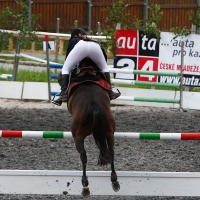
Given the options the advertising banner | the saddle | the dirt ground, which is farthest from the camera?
the advertising banner

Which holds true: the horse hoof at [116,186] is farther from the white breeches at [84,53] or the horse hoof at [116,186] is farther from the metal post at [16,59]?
the metal post at [16,59]

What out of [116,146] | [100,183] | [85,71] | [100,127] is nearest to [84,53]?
[85,71]

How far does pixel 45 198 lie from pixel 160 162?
1.91 metres

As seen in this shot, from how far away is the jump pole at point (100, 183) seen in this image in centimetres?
650

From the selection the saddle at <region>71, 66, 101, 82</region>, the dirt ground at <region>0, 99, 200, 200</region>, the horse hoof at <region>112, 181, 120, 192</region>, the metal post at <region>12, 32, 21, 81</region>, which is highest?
the saddle at <region>71, 66, 101, 82</region>

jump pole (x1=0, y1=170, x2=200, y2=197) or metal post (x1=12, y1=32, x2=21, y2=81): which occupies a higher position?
metal post (x1=12, y1=32, x2=21, y2=81)

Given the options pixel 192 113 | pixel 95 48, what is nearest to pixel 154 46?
pixel 192 113

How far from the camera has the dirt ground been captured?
8086 millimetres

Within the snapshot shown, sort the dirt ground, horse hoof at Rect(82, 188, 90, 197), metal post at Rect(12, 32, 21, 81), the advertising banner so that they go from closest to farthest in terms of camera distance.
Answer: horse hoof at Rect(82, 188, 90, 197) → the dirt ground → the advertising banner → metal post at Rect(12, 32, 21, 81)

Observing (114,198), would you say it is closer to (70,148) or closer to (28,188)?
(28,188)

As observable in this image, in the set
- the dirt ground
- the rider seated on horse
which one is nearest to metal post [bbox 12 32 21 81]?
the dirt ground

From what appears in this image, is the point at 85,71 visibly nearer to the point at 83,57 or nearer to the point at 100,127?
the point at 83,57

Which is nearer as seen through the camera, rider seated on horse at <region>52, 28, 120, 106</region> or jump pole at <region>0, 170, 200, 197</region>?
jump pole at <region>0, 170, 200, 197</region>

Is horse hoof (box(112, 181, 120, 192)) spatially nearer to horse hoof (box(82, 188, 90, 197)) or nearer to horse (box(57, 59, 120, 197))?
horse (box(57, 59, 120, 197))
